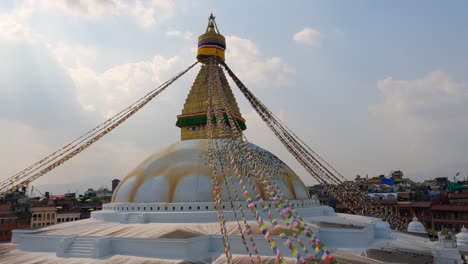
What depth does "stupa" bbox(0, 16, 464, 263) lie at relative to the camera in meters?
11.7

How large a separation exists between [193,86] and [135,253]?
35.5ft

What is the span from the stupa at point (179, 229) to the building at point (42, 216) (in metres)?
21.6

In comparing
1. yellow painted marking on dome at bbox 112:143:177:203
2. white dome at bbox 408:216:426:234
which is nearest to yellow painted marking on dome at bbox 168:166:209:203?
yellow painted marking on dome at bbox 112:143:177:203

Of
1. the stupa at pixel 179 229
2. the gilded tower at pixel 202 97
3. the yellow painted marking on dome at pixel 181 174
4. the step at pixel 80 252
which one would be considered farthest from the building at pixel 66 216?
the step at pixel 80 252

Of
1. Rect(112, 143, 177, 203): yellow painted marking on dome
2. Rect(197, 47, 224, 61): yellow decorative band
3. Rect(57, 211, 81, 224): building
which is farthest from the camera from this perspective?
Rect(57, 211, 81, 224): building

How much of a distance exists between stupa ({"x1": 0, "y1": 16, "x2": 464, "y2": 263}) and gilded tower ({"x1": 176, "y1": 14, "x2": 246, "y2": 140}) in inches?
56.2

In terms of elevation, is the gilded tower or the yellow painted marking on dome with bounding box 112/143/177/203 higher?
the gilded tower

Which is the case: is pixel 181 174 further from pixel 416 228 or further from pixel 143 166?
pixel 416 228

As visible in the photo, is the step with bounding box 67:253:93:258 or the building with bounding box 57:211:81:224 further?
the building with bounding box 57:211:81:224

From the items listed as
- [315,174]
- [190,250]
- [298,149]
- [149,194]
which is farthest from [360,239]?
[149,194]

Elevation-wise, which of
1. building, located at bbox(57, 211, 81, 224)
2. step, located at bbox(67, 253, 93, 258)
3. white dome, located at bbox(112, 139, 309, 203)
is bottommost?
building, located at bbox(57, 211, 81, 224)

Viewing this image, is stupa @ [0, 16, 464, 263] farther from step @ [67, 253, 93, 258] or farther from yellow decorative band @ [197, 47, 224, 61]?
yellow decorative band @ [197, 47, 224, 61]

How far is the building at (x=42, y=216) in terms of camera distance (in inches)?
1320

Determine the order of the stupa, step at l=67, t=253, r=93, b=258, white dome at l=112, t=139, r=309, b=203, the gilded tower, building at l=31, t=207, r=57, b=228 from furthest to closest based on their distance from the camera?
building at l=31, t=207, r=57, b=228
the gilded tower
white dome at l=112, t=139, r=309, b=203
step at l=67, t=253, r=93, b=258
the stupa
